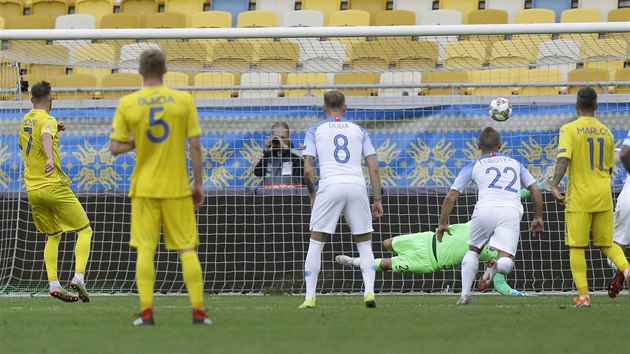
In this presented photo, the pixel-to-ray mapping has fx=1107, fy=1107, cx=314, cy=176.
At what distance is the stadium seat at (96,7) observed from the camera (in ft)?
69.0

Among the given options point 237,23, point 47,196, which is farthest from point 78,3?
point 47,196

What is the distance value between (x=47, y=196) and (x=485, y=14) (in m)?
10.1

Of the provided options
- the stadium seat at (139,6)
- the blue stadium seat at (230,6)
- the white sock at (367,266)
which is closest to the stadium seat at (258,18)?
the blue stadium seat at (230,6)

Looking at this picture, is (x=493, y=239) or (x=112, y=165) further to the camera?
(x=112, y=165)

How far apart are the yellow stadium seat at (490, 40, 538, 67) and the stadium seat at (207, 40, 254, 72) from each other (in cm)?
316

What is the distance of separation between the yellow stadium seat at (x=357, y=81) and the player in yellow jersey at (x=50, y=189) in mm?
4862

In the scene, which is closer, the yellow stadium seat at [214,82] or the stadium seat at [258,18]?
the yellow stadium seat at [214,82]

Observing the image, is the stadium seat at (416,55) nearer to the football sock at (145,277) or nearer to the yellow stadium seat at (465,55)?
the yellow stadium seat at (465,55)

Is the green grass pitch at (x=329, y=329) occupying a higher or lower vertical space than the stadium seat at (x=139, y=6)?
lower

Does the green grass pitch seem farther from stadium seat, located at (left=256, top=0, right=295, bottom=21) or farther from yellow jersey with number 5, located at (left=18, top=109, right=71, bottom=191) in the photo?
stadium seat, located at (left=256, top=0, right=295, bottom=21)

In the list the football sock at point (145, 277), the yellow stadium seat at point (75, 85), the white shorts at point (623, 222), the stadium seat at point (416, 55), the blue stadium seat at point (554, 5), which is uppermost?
the blue stadium seat at point (554, 5)

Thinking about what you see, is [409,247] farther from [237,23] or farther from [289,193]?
[237,23]

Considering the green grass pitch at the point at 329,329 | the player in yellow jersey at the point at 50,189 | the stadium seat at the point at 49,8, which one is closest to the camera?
the green grass pitch at the point at 329,329

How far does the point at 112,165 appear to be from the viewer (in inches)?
556
